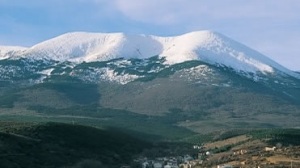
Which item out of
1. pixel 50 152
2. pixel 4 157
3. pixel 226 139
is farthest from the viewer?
pixel 226 139

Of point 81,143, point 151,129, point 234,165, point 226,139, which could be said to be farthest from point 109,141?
point 151,129

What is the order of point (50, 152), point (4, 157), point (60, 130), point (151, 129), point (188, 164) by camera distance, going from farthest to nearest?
point (151, 129)
point (60, 130)
point (188, 164)
point (50, 152)
point (4, 157)

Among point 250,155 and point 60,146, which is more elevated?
point 60,146

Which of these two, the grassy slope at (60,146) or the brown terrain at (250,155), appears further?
the brown terrain at (250,155)

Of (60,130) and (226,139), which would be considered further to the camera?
(226,139)

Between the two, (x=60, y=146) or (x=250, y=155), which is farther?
(x=250, y=155)

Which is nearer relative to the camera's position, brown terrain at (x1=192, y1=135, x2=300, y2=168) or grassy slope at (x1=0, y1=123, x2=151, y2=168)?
grassy slope at (x1=0, y1=123, x2=151, y2=168)

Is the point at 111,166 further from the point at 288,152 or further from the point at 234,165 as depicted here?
the point at 288,152

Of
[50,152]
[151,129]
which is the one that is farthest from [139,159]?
[151,129]

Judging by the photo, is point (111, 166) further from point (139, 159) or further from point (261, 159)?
point (261, 159)
